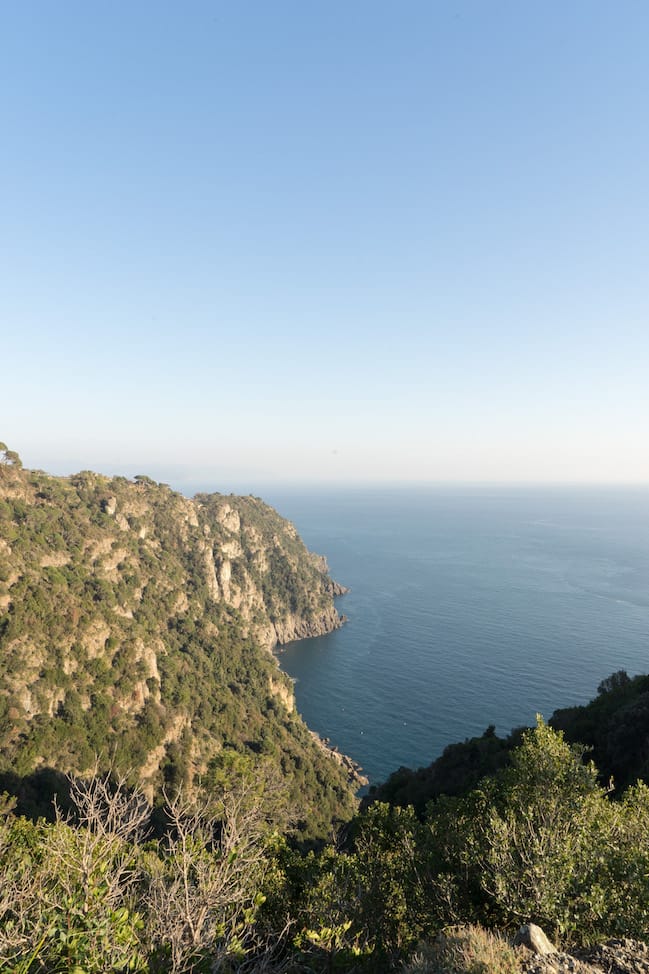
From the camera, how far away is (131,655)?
73000 mm

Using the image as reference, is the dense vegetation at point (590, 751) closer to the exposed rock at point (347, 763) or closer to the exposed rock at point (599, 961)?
the exposed rock at point (599, 961)

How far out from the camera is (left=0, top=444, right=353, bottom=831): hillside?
190 ft

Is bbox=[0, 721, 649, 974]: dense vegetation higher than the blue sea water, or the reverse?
bbox=[0, 721, 649, 974]: dense vegetation

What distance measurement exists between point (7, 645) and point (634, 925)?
69.7m

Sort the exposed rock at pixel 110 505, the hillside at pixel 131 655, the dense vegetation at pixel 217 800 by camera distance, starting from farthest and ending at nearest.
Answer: the exposed rock at pixel 110 505 < the hillside at pixel 131 655 < the dense vegetation at pixel 217 800

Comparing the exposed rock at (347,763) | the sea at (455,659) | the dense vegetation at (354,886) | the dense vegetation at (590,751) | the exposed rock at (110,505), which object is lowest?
the exposed rock at (347,763)

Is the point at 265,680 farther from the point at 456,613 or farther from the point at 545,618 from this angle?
the point at 545,618

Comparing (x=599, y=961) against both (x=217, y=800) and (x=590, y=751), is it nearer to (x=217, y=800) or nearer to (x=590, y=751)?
(x=217, y=800)

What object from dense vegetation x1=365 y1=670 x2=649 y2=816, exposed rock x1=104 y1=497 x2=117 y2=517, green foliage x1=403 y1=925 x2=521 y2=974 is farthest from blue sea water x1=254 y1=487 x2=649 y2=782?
green foliage x1=403 y1=925 x2=521 y2=974

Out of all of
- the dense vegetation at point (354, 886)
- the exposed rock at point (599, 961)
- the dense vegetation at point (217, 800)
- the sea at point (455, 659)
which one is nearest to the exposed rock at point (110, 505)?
the dense vegetation at point (217, 800)

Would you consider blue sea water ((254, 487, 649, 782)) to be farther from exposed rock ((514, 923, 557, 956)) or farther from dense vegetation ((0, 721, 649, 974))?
→ exposed rock ((514, 923, 557, 956))

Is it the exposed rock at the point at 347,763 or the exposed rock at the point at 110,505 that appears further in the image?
the exposed rock at the point at 110,505

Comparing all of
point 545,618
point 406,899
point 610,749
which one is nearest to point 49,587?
point 406,899

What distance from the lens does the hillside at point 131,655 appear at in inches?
2286
